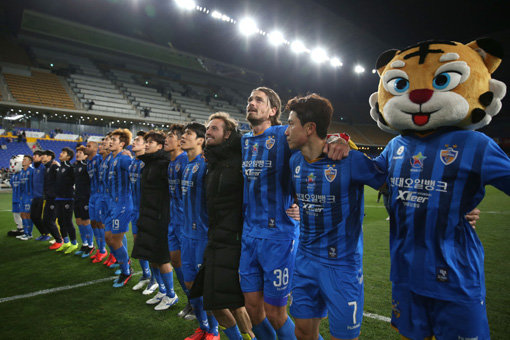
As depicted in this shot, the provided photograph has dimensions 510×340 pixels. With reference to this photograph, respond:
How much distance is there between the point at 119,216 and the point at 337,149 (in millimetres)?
3663

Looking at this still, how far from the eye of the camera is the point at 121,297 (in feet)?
13.3

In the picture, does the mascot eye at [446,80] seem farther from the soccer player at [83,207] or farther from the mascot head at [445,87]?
the soccer player at [83,207]

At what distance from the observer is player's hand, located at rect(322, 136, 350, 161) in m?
1.87

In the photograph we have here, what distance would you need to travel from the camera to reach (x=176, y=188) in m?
3.34

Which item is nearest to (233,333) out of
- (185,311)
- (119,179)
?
(185,311)

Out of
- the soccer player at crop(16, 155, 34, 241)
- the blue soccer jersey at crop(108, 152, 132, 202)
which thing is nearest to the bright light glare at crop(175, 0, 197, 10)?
the soccer player at crop(16, 155, 34, 241)

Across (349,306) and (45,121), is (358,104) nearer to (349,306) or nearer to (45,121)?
(45,121)

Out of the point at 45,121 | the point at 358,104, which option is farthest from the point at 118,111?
the point at 358,104

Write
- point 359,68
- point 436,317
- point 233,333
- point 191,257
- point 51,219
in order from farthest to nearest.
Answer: point 359,68 → point 51,219 → point 191,257 → point 233,333 → point 436,317

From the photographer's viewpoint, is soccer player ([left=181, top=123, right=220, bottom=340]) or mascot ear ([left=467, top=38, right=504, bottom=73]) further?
soccer player ([left=181, top=123, right=220, bottom=340])

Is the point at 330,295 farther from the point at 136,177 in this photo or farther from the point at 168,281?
the point at 136,177

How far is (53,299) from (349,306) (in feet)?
13.4

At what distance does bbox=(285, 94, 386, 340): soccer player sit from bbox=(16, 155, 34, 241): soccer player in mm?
7959

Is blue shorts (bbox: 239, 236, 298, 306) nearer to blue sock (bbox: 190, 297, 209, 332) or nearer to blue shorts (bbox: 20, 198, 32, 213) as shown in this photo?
blue sock (bbox: 190, 297, 209, 332)
